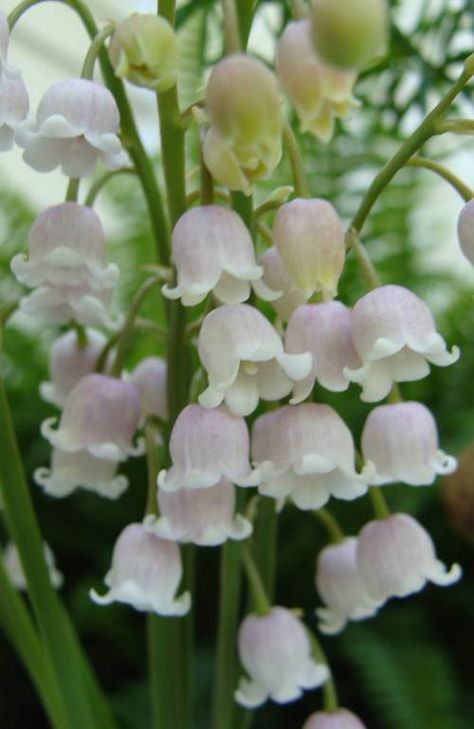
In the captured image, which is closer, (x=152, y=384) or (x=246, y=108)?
(x=246, y=108)

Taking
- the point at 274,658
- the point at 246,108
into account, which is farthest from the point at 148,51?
the point at 274,658

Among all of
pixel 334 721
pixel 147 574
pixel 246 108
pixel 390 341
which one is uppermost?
pixel 246 108

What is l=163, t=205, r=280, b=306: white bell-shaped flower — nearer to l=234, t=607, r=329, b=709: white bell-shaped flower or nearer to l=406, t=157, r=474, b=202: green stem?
l=406, t=157, r=474, b=202: green stem

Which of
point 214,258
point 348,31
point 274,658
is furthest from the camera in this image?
point 274,658

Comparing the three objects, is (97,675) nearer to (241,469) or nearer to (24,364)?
(24,364)

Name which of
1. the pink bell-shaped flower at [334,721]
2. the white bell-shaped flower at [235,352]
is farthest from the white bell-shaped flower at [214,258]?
the pink bell-shaped flower at [334,721]

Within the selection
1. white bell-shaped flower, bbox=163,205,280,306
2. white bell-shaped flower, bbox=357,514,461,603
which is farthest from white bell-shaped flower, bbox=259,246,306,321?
white bell-shaped flower, bbox=357,514,461,603

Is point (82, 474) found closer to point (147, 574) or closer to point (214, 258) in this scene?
point (147, 574)
